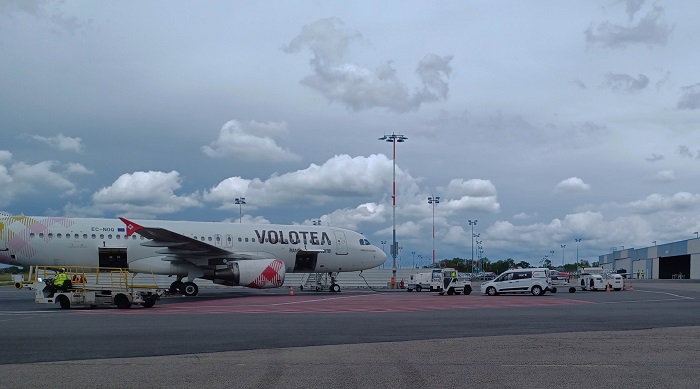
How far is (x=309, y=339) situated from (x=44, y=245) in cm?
2453

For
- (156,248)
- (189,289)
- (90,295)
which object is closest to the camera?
(90,295)

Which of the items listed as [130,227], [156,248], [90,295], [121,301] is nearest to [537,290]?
[156,248]

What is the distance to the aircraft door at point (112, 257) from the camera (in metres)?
37.0

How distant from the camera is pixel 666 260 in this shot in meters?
118

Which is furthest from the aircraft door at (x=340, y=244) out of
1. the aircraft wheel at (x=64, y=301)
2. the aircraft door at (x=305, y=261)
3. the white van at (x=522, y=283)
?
the aircraft wheel at (x=64, y=301)

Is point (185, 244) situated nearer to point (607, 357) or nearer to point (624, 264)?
point (607, 357)

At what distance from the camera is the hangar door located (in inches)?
4473

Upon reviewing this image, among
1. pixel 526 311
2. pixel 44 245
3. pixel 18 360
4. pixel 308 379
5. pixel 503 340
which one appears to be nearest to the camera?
pixel 308 379

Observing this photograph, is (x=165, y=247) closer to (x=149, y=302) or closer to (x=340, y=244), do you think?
(x=149, y=302)

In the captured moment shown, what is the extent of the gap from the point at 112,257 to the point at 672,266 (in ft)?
343

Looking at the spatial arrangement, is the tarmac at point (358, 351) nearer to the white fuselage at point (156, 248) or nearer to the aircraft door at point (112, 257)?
the white fuselage at point (156, 248)

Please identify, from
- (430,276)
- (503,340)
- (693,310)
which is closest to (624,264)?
(430,276)

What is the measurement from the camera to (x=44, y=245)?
117ft

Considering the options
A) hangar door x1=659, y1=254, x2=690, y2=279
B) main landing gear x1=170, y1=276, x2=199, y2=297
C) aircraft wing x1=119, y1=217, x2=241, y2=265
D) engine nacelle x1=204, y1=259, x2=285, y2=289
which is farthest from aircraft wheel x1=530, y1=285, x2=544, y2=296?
hangar door x1=659, y1=254, x2=690, y2=279
